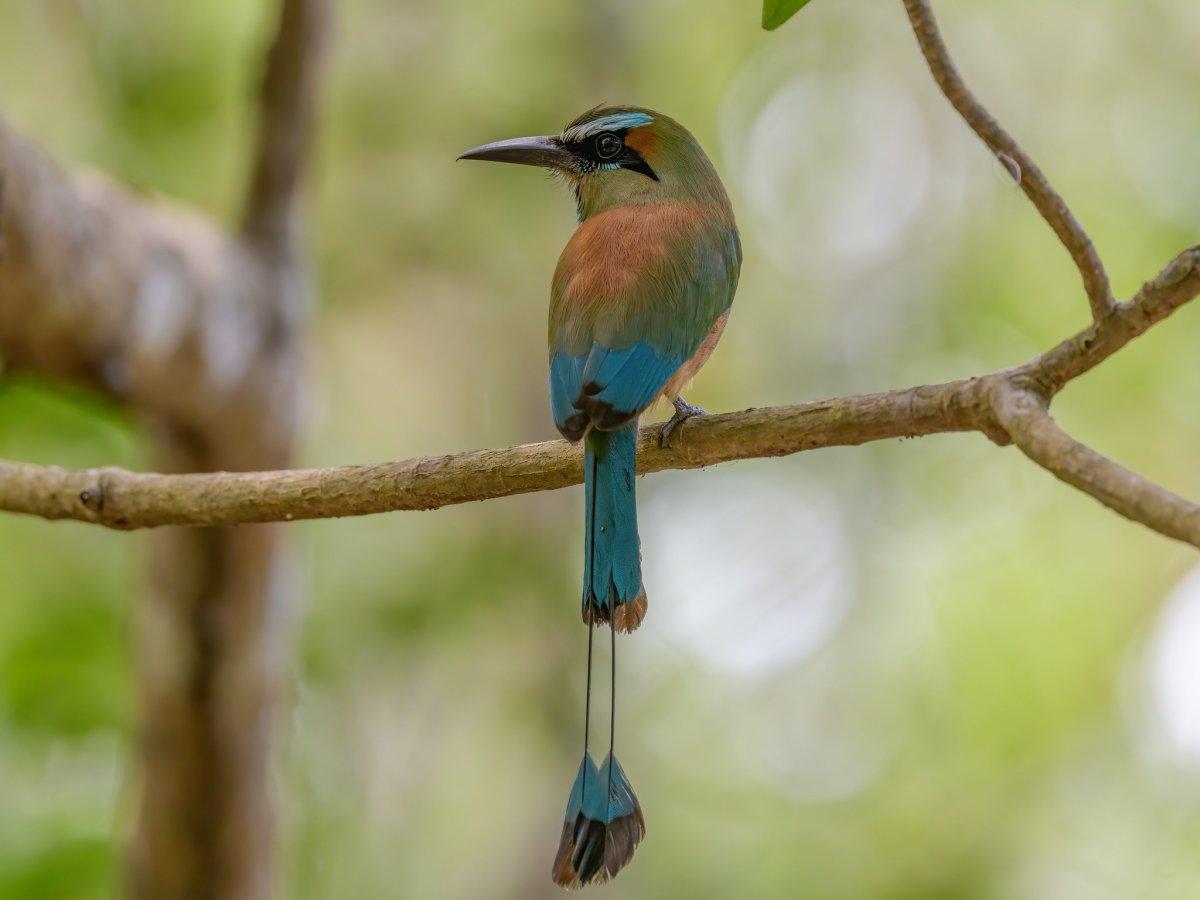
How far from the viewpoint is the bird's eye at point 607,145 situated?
2842 mm

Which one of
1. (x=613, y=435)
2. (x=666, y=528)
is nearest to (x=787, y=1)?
(x=613, y=435)

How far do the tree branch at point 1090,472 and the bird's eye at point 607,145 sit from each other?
142cm

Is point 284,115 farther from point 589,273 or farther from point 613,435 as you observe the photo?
point 613,435

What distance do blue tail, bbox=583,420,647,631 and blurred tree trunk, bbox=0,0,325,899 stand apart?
1.79 m

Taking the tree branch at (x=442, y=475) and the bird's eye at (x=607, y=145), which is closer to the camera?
the tree branch at (x=442, y=475)

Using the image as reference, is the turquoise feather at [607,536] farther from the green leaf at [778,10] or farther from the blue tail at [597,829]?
the green leaf at [778,10]

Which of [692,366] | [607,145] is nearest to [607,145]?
[607,145]

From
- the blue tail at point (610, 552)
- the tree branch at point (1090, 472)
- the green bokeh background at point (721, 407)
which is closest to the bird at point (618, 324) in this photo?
the blue tail at point (610, 552)

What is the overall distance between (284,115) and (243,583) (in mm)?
1350

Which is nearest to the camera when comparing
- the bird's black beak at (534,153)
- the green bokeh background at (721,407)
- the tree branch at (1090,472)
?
the tree branch at (1090,472)

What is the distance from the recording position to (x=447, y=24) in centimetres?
599

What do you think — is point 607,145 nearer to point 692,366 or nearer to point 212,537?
point 692,366

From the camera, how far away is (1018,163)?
1.60 meters

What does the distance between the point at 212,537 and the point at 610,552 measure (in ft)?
6.47
